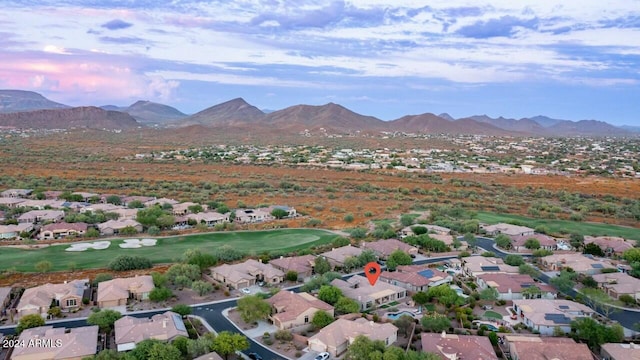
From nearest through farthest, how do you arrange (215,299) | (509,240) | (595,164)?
1. (215,299)
2. (509,240)
3. (595,164)

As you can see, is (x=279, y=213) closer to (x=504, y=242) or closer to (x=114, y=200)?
(x=114, y=200)

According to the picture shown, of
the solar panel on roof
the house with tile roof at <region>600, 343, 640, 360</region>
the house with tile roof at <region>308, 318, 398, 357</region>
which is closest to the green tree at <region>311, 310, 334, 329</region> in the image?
the house with tile roof at <region>308, 318, 398, 357</region>

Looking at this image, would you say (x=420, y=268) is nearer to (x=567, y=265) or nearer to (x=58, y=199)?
(x=567, y=265)

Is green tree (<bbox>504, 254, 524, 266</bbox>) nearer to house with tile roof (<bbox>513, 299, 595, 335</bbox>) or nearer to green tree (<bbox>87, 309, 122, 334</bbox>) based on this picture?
house with tile roof (<bbox>513, 299, 595, 335</bbox>)

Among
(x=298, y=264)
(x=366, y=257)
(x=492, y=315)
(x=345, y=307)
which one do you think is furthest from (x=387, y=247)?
(x=345, y=307)

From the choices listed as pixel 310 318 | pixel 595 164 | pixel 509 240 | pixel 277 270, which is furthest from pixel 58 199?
pixel 595 164

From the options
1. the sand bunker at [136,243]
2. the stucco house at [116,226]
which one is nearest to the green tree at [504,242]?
the sand bunker at [136,243]
